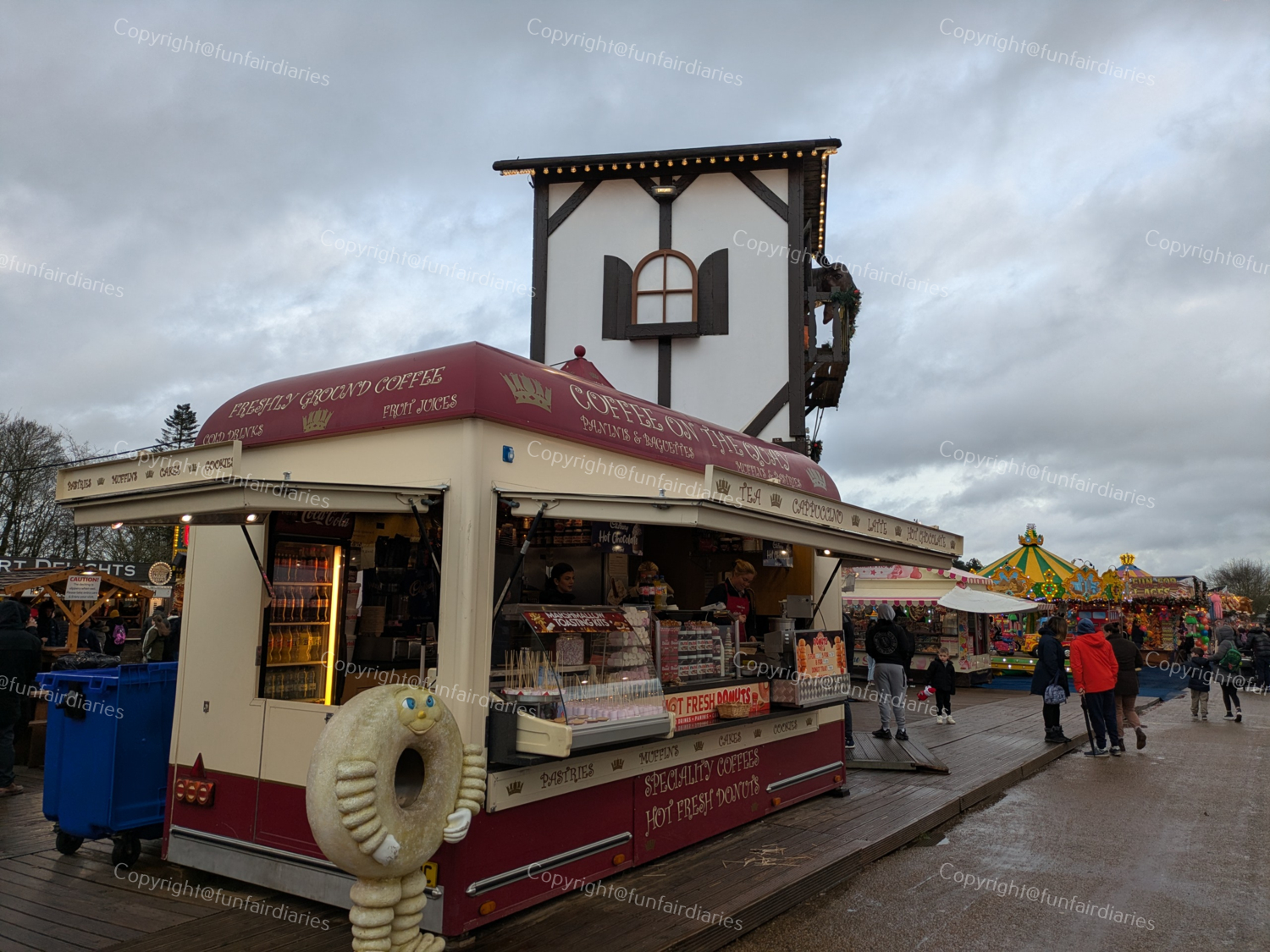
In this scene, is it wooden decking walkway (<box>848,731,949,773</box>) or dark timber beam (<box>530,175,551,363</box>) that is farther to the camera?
dark timber beam (<box>530,175,551,363</box>)

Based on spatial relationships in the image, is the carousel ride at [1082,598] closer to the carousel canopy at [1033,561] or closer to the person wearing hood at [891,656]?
the carousel canopy at [1033,561]

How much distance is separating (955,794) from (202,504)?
23.5 ft

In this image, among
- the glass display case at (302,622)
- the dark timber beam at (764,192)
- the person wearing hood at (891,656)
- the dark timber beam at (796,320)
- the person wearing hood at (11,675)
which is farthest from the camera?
the dark timber beam at (764,192)

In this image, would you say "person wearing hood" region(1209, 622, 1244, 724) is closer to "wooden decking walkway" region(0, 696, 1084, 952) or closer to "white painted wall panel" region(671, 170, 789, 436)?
"white painted wall panel" region(671, 170, 789, 436)

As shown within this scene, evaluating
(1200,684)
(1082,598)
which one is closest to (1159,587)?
(1082,598)

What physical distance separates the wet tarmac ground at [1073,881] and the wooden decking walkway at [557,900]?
21cm

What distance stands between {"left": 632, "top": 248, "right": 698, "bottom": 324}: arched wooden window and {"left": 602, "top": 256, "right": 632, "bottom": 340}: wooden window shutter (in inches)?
5.3

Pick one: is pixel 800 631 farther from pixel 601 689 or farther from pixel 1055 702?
pixel 1055 702

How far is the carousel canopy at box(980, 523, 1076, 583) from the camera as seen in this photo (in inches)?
1072

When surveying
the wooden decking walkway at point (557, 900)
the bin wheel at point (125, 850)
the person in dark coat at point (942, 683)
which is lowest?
the wooden decking walkway at point (557, 900)

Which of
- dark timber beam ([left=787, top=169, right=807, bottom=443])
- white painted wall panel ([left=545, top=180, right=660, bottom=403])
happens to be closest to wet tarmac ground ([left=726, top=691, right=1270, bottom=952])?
dark timber beam ([left=787, top=169, right=807, bottom=443])

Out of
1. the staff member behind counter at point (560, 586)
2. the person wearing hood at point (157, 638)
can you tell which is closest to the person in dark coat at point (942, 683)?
the staff member behind counter at point (560, 586)

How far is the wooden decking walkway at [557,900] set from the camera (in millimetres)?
4355

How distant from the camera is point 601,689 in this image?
211 inches
